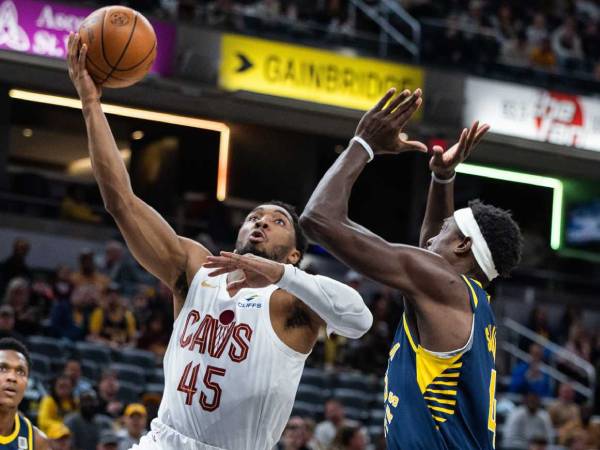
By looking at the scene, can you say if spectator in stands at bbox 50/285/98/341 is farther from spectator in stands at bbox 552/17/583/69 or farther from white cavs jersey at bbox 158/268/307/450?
spectator in stands at bbox 552/17/583/69

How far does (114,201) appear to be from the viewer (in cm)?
560

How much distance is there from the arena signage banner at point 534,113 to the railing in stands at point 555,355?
3.53m

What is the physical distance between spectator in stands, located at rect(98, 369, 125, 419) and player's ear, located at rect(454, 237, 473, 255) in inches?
283

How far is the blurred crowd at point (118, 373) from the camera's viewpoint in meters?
11.2

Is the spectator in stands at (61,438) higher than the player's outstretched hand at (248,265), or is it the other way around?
the player's outstretched hand at (248,265)

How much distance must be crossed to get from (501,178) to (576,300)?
2.90m

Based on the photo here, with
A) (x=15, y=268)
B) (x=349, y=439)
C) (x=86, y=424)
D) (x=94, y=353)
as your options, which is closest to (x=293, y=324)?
(x=86, y=424)

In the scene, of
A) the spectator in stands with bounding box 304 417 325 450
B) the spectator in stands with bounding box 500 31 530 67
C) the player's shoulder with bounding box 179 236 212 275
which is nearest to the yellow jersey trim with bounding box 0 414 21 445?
the player's shoulder with bounding box 179 236 212 275

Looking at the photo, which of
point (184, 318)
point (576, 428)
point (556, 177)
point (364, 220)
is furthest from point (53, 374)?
point (556, 177)

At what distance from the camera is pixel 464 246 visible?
493cm

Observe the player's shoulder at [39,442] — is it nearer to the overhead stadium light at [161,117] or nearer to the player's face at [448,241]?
the player's face at [448,241]

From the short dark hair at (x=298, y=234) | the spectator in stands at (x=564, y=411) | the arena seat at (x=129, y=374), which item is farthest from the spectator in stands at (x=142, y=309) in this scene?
the short dark hair at (x=298, y=234)

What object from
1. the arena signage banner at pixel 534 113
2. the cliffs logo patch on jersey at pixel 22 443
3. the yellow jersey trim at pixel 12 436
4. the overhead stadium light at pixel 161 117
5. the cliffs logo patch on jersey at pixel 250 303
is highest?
the arena signage banner at pixel 534 113

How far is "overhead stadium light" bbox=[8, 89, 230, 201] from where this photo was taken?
20.4 meters
